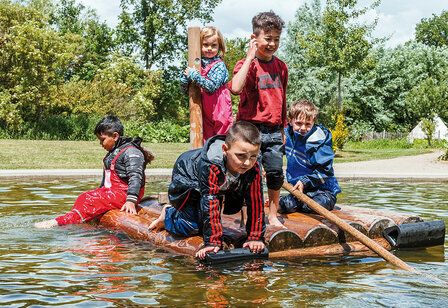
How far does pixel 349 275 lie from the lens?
532cm

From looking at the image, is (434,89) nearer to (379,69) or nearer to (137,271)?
(379,69)

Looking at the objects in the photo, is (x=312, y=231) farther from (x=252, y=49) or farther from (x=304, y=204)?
(x=252, y=49)

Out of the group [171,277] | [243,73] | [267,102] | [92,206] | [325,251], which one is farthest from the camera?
[92,206]

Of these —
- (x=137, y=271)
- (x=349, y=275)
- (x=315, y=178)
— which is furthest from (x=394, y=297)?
(x=315, y=178)

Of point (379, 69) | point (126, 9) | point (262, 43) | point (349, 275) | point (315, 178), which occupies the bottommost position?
point (349, 275)

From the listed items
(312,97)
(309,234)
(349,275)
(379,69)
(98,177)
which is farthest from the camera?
(379,69)

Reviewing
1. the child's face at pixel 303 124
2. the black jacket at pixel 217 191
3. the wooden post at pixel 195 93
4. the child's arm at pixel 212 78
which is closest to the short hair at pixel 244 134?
the black jacket at pixel 217 191

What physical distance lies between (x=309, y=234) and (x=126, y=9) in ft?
156

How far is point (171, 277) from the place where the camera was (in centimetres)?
512

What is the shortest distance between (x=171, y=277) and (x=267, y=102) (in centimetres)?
219

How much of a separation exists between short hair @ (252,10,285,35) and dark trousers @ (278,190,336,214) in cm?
187

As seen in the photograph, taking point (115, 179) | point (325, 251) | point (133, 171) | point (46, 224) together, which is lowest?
point (325, 251)

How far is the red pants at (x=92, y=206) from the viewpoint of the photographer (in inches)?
305

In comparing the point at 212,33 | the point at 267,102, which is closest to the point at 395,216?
the point at 267,102
